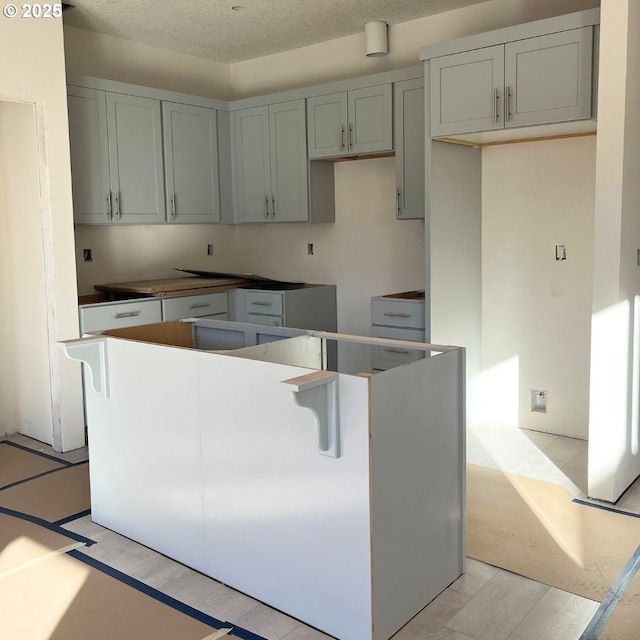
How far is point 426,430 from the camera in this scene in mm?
2465

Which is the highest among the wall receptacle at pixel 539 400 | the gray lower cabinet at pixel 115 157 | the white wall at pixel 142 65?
the white wall at pixel 142 65

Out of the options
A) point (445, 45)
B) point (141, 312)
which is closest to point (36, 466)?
point (141, 312)

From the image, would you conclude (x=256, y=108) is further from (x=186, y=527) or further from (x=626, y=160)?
(x=186, y=527)

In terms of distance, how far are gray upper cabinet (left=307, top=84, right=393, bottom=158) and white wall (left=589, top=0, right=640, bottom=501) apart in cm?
171

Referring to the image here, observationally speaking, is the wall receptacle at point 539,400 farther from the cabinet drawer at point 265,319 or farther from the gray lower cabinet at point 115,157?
the gray lower cabinet at point 115,157

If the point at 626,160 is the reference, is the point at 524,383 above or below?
below

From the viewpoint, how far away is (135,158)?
4914mm

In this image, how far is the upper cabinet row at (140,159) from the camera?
Result: 15.1 feet

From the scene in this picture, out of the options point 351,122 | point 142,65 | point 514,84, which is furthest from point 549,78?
point 142,65

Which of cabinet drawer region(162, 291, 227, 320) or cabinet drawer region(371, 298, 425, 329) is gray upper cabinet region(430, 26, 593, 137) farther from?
cabinet drawer region(162, 291, 227, 320)

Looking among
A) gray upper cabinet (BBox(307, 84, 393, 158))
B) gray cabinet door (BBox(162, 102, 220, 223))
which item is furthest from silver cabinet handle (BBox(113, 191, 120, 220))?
gray upper cabinet (BBox(307, 84, 393, 158))

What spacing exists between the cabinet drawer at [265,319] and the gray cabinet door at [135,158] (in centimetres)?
98

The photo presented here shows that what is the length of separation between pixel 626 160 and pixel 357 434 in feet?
6.59

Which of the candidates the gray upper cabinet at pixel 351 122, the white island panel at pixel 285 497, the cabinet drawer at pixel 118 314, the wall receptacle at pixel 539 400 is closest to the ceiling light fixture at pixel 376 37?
the gray upper cabinet at pixel 351 122
